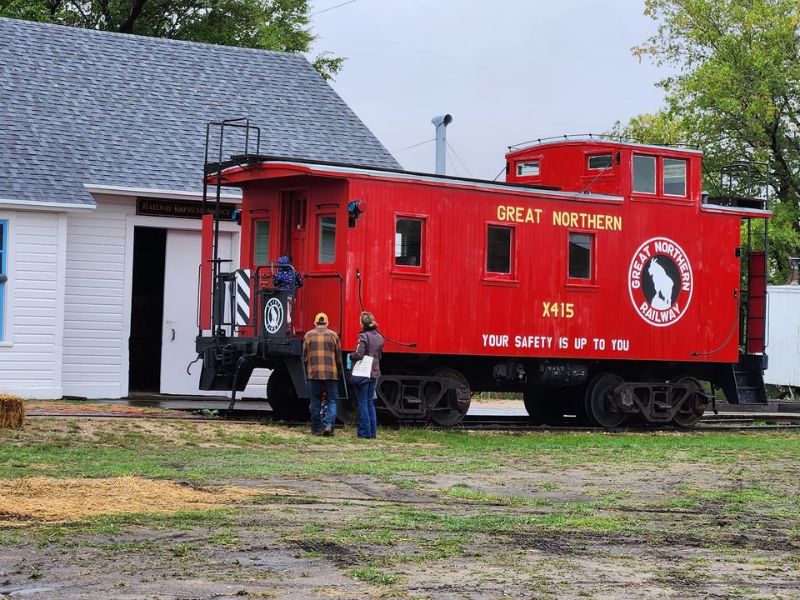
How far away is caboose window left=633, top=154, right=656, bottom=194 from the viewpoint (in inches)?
872

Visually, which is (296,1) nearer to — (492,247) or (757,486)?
(492,247)

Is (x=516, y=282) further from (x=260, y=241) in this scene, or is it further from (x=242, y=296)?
(x=242, y=296)

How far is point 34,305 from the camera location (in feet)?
73.0

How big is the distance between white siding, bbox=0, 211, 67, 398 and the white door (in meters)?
2.25

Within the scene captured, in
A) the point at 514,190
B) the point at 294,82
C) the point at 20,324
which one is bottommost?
the point at 20,324

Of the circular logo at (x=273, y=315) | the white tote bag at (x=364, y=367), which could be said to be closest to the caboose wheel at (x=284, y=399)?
the circular logo at (x=273, y=315)

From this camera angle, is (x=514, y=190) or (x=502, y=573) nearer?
(x=502, y=573)

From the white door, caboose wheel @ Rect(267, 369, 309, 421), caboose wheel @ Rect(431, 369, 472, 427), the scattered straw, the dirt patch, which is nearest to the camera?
the scattered straw

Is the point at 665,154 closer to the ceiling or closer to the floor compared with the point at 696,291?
closer to the ceiling

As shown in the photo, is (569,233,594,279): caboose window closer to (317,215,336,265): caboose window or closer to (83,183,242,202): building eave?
(317,215,336,265): caboose window

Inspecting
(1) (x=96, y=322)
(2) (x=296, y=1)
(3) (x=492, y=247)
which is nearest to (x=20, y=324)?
(1) (x=96, y=322)

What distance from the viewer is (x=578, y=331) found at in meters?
21.4

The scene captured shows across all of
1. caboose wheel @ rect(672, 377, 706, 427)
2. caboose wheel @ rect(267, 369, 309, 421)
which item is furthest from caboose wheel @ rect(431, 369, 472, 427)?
caboose wheel @ rect(672, 377, 706, 427)

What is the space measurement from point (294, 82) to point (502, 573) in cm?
2125
